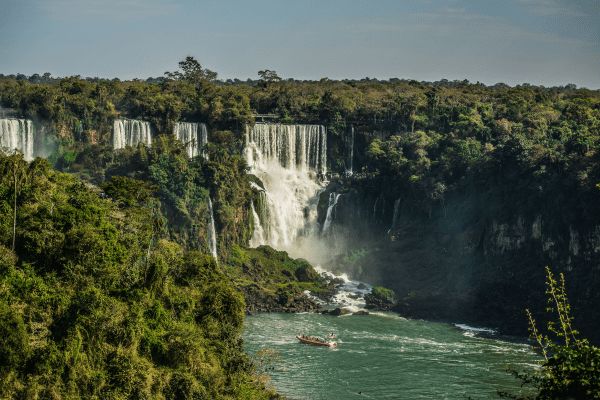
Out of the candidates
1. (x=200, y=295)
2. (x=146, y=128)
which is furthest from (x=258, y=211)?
(x=200, y=295)

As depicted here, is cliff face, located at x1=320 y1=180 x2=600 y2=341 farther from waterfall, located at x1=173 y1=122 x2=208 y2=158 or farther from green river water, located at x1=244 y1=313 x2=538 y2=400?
waterfall, located at x1=173 y1=122 x2=208 y2=158

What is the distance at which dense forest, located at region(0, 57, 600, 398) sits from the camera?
3650 cm

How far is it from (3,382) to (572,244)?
43.5m

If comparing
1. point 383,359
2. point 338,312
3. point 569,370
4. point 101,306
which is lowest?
point 383,359

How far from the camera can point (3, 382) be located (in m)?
32.4

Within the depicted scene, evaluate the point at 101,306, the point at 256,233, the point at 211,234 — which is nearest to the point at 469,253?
the point at 256,233

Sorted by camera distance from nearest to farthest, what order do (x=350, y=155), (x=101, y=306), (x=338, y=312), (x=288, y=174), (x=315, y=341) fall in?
(x=101, y=306), (x=315, y=341), (x=338, y=312), (x=288, y=174), (x=350, y=155)

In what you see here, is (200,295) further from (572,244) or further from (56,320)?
(572,244)

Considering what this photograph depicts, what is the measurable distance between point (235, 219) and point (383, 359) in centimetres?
2553

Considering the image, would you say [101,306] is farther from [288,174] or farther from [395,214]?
[288,174]

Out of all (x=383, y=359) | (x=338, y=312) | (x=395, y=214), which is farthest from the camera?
(x=395, y=214)

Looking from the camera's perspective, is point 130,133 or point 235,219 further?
point 130,133

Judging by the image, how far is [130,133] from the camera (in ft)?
265

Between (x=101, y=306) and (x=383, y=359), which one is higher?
(x=101, y=306)
